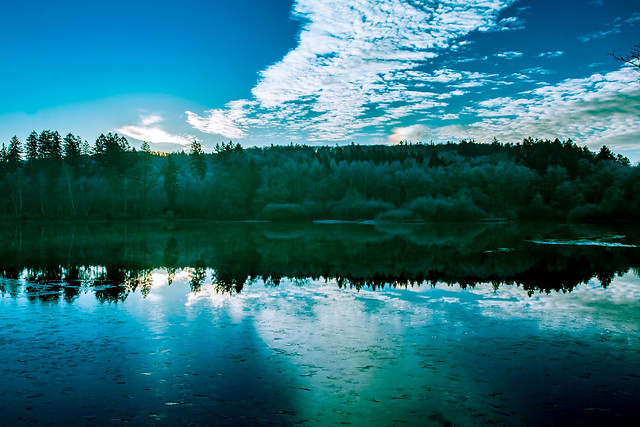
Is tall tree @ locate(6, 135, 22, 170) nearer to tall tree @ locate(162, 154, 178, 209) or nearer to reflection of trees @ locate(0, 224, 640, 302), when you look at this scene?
tall tree @ locate(162, 154, 178, 209)

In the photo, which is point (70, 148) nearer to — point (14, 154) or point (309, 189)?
point (14, 154)

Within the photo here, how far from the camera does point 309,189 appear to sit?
320 ft

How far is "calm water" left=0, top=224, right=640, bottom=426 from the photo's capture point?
6625 mm

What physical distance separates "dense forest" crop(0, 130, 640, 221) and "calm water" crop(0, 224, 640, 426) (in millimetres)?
59031

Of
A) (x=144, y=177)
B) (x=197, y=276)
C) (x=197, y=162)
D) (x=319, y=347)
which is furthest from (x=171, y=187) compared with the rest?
(x=319, y=347)

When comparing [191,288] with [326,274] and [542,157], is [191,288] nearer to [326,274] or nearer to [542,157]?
[326,274]

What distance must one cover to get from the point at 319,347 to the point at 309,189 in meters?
88.4

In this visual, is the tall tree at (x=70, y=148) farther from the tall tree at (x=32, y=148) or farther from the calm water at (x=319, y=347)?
the calm water at (x=319, y=347)

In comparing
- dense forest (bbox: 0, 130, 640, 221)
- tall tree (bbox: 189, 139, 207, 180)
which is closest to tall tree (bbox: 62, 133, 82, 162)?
dense forest (bbox: 0, 130, 640, 221)

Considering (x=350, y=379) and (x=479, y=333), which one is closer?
(x=350, y=379)

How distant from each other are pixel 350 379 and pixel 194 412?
8.90ft

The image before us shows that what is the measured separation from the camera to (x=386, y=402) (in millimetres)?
6836

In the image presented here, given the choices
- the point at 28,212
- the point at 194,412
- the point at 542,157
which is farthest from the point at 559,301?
the point at 542,157

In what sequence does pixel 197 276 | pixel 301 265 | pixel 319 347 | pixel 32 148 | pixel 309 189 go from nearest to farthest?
pixel 319 347, pixel 197 276, pixel 301 265, pixel 32 148, pixel 309 189
